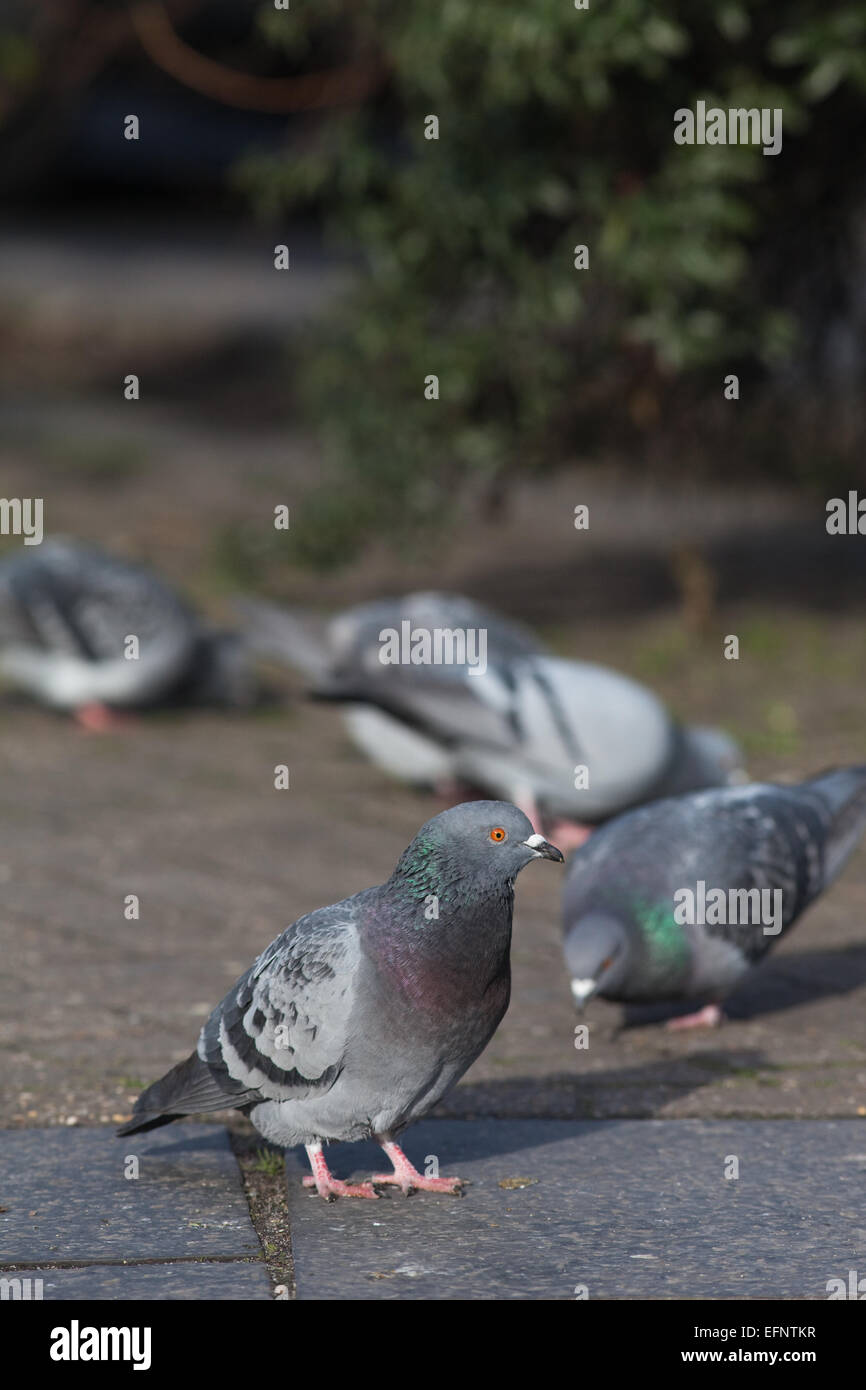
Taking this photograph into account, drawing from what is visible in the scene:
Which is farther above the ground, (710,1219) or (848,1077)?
(848,1077)

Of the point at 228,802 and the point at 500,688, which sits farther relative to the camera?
the point at 228,802

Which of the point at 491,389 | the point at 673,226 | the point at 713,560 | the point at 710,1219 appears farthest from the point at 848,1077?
the point at 713,560

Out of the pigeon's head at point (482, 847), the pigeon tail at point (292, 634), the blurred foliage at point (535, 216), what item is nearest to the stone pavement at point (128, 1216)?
the pigeon's head at point (482, 847)

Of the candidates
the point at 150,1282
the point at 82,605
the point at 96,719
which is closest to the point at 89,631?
the point at 82,605

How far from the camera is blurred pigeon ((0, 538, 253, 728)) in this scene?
718 cm

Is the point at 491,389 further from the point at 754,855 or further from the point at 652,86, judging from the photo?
the point at 754,855

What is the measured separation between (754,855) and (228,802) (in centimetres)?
257

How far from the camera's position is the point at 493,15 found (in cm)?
649

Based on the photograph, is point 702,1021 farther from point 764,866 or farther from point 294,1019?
point 294,1019

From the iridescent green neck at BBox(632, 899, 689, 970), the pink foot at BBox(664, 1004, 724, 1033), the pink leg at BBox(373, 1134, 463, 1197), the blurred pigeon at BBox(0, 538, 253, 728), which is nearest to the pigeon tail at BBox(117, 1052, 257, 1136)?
the pink leg at BBox(373, 1134, 463, 1197)

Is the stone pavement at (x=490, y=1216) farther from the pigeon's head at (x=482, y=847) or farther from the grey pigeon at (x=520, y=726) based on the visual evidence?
the grey pigeon at (x=520, y=726)

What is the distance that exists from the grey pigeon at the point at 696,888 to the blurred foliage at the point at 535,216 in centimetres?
Answer: 317

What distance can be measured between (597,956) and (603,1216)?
0.84 metres

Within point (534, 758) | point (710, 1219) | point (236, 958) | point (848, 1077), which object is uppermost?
point (534, 758)
